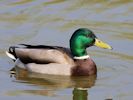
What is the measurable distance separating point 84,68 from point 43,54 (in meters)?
0.83

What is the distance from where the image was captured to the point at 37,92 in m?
12.5

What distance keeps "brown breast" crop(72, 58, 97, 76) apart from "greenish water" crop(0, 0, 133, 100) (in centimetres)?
17

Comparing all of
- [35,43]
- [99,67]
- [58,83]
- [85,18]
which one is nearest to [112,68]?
[99,67]

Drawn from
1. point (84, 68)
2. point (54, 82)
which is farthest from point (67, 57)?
point (54, 82)

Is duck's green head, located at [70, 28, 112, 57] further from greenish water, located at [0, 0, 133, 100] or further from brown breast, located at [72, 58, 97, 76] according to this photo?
greenish water, located at [0, 0, 133, 100]

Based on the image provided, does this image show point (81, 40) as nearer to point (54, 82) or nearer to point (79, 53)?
point (79, 53)

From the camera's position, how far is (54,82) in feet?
43.6

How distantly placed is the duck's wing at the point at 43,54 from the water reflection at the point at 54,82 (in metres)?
0.28

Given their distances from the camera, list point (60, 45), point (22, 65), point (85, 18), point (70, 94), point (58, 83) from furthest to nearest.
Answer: point (85, 18), point (60, 45), point (22, 65), point (58, 83), point (70, 94)

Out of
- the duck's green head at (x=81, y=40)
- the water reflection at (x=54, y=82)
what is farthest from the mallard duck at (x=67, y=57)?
the water reflection at (x=54, y=82)

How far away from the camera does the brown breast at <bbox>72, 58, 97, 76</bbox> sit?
44.9 feet

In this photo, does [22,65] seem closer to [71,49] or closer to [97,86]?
[71,49]

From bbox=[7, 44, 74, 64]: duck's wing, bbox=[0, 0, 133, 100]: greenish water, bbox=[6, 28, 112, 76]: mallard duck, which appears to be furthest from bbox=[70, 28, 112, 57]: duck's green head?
bbox=[0, 0, 133, 100]: greenish water

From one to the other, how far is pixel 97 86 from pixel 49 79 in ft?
3.53
